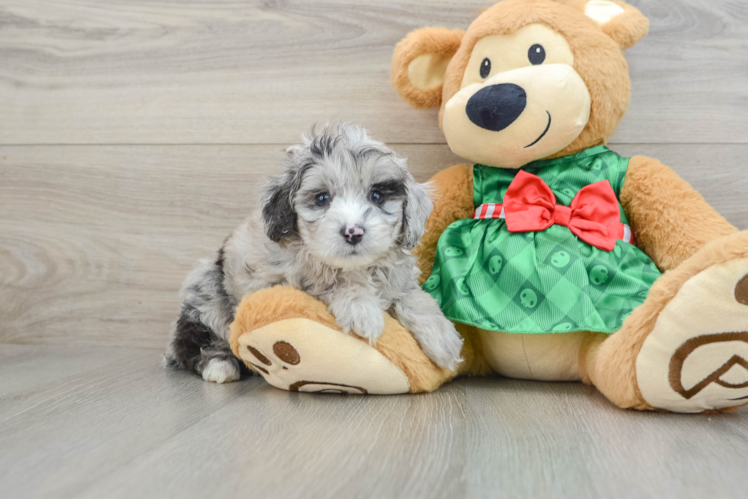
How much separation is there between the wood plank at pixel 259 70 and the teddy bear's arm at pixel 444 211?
34 cm

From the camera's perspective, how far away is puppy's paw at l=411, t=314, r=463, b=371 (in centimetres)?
143

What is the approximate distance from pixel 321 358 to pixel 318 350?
0.07 ft

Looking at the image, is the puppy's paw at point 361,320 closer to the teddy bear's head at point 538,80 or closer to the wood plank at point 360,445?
the wood plank at point 360,445

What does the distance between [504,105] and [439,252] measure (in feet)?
1.46

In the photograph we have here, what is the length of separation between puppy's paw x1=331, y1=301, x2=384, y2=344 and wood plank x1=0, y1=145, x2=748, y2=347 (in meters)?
0.93

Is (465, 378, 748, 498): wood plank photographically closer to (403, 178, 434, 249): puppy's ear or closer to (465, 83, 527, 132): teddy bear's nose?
(403, 178, 434, 249): puppy's ear

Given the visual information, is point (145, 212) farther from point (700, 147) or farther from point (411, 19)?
point (700, 147)

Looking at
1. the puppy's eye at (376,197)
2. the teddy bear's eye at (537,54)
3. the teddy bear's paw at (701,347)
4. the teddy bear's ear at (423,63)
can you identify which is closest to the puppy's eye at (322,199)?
the puppy's eye at (376,197)

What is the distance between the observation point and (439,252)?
1.63m

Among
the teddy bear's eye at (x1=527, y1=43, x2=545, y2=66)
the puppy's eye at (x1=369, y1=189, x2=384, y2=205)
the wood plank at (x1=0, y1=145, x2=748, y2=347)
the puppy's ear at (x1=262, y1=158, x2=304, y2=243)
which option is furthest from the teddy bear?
the wood plank at (x1=0, y1=145, x2=748, y2=347)

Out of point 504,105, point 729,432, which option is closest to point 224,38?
point 504,105

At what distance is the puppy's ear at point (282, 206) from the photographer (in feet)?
4.66

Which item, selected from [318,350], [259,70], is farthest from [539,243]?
[259,70]

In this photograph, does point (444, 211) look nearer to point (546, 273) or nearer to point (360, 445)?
point (546, 273)
